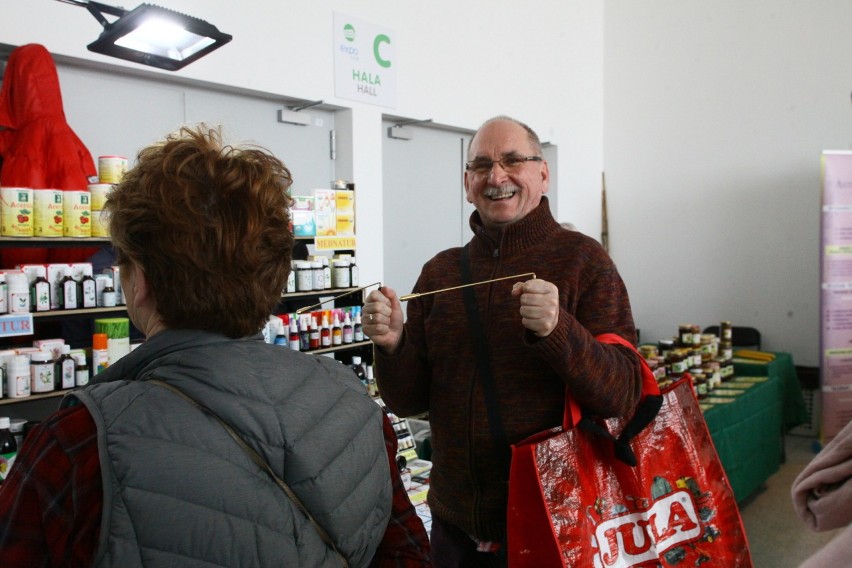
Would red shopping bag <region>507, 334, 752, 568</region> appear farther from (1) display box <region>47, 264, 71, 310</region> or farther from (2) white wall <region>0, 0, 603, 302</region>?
(2) white wall <region>0, 0, 603, 302</region>

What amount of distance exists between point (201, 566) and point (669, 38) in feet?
22.9

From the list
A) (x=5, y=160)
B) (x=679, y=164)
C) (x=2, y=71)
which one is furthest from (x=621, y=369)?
(x=679, y=164)

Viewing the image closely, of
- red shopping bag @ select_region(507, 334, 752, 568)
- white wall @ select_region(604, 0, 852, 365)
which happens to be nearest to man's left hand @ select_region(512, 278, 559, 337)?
red shopping bag @ select_region(507, 334, 752, 568)

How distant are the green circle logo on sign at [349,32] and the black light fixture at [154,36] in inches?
70.9

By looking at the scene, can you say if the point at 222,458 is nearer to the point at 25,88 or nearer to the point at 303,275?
the point at 303,275

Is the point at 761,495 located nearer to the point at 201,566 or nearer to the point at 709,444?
the point at 709,444

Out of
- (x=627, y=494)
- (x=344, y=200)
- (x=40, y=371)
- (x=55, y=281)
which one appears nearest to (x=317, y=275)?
(x=344, y=200)

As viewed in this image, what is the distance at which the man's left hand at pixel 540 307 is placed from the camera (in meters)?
1.29

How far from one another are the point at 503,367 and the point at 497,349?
0.14ft

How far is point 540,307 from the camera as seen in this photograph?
1286 mm

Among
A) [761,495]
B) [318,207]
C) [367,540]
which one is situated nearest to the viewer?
[367,540]

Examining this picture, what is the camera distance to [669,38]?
6609 millimetres

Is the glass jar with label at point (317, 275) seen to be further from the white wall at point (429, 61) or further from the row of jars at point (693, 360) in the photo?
the row of jars at point (693, 360)

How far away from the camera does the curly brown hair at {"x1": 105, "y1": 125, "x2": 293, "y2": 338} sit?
0.84m
